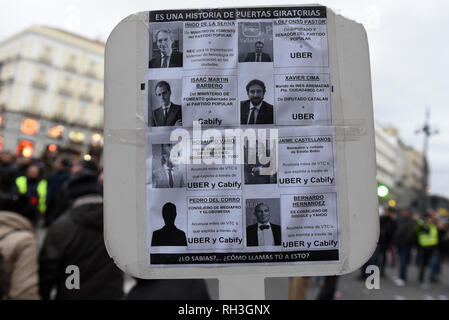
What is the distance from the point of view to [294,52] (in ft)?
4.34

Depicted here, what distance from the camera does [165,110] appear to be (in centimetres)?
Answer: 130

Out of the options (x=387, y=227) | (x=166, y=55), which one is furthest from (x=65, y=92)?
(x=166, y=55)

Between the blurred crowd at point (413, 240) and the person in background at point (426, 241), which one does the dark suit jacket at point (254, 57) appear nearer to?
the blurred crowd at point (413, 240)

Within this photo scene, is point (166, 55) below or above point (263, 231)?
above

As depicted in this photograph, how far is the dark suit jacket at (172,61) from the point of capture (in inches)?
51.8

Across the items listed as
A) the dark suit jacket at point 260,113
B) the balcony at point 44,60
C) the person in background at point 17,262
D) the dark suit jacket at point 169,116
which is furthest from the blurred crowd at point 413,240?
the balcony at point 44,60

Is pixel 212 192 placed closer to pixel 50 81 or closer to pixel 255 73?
pixel 255 73

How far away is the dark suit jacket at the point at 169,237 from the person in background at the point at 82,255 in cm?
141

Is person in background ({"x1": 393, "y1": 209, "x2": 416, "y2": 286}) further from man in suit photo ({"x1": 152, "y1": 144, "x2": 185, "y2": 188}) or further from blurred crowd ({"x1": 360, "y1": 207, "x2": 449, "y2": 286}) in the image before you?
man in suit photo ({"x1": 152, "y1": 144, "x2": 185, "y2": 188})

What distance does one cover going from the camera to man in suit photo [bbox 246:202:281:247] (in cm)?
A: 126

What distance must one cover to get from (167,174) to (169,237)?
0.19m

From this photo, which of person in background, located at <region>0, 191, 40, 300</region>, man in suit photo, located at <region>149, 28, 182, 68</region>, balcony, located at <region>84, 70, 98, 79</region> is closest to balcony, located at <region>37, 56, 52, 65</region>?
balcony, located at <region>84, 70, 98, 79</region>

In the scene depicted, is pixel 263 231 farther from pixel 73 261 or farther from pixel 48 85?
pixel 48 85

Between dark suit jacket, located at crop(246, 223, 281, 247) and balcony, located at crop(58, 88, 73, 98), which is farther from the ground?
balcony, located at crop(58, 88, 73, 98)
